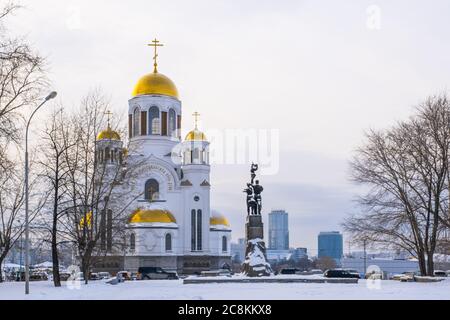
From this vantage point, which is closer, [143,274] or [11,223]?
[11,223]

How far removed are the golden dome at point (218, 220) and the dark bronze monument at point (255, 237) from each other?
36.7 metres

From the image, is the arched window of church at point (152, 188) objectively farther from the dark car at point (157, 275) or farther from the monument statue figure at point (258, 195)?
the monument statue figure at point (258, 195)

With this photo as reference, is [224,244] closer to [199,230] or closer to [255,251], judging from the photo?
[199,230]

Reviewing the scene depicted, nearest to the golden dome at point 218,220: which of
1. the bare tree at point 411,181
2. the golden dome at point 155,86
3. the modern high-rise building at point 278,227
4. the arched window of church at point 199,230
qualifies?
the arched window of church at point 199,230

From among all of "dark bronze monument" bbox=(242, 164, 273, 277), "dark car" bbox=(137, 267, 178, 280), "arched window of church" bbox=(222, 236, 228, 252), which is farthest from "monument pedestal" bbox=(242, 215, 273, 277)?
"arched window of church" bbox=(222, 236, 228, 252)

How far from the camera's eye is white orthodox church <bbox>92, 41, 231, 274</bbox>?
208ft

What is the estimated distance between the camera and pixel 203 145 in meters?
70.8

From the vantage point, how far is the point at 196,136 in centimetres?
7131

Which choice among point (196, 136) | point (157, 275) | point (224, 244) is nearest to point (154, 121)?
point (196, 136)

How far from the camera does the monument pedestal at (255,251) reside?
3328 centimetres

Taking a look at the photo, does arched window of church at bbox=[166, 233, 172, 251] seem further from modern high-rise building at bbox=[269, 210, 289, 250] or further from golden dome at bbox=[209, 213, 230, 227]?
modern high-rise building at bbox=[269, 210, 289, 250]
